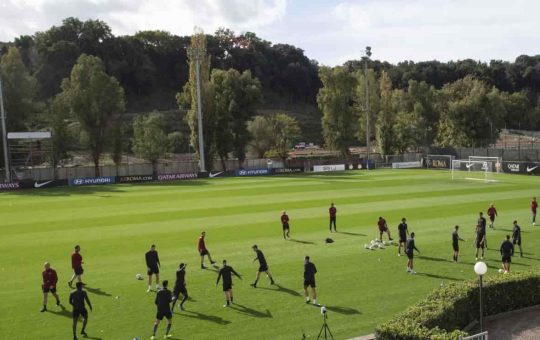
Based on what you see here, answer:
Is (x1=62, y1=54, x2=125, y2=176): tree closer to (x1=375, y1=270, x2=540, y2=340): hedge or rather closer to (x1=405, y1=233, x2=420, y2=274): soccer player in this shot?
(x1=405, y1=233, x2=420, y2=274): soccer player

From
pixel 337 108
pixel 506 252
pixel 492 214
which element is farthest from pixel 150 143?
pixel 506 252

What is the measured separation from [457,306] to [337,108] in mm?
75681

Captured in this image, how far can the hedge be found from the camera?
488 inches

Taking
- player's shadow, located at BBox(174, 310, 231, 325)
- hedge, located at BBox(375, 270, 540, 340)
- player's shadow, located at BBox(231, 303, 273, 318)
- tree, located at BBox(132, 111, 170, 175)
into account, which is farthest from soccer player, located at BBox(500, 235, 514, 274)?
tree, located at BBox(132, 111, 170, 175)

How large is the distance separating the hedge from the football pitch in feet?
6.41

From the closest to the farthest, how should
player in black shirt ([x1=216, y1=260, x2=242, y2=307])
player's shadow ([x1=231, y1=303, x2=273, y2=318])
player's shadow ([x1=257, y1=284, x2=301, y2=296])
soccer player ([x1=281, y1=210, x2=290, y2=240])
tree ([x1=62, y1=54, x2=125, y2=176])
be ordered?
1. player's shadow ([x1=231, y1=303, x2=273, y2=318])
2. player in black shirt ([x1=216, y1=260, x2=242, y2=307])
3. player's shadow ([x1=257, y1=284, x2=301, y2=296])
4. soccer player ([x1=281, y1=210, x2=290, y2=240])
5. tree ([x1=62, y1=54, x2=125, y2=176])

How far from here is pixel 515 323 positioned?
50.5 feet

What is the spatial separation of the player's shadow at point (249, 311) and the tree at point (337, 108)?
72.9 m

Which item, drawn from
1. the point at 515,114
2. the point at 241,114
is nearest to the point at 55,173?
the point at 241,114

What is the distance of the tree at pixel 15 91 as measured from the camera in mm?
73375

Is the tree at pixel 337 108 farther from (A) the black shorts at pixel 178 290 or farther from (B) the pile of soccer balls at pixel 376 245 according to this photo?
(A) the black shorts at pixel 178 290

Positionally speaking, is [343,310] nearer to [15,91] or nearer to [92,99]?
[92,99]

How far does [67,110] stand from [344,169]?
41.4m

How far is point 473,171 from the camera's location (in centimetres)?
6544
